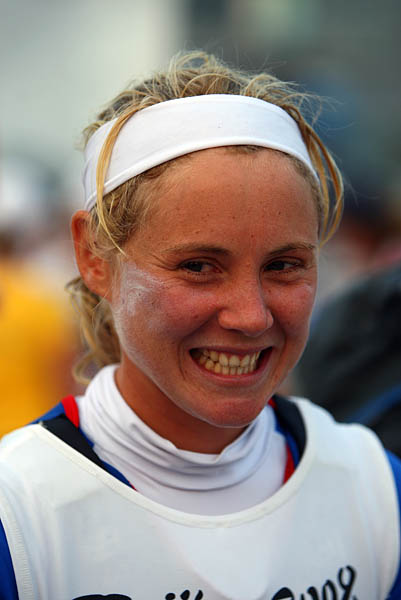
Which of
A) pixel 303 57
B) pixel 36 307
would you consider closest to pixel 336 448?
pixel 36 307

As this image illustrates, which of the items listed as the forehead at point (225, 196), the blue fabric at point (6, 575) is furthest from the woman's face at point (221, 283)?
the blue fabric at point (6, 575)

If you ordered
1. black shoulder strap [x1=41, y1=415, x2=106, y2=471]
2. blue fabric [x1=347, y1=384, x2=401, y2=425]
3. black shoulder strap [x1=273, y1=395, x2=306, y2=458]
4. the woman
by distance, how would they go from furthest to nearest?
1. blue fabric [x1=347, y1=384, x2=401, y2=425]
2. black shoulder strap [x1=273, y1=395, x2=306, y2=458]
3. black shoulder strap [x1=41, y1=415, x2=106, y2=471]
4. the woman

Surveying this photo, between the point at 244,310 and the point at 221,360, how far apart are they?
143mm

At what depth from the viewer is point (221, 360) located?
1435 mm

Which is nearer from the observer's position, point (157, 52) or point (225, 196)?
point (225, 196)

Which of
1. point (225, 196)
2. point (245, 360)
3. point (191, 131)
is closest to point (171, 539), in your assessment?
point (245, 360)

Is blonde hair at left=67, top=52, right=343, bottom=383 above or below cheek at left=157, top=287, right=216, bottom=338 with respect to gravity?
above

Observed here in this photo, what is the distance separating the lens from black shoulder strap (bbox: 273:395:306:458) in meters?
1.76

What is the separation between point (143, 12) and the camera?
32.3 feet

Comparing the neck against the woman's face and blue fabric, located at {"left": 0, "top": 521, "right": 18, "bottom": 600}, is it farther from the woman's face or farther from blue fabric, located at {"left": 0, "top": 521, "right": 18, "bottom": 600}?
blue fabric, located at {"left": 0, "top": 521, "right": 18, "bottom": 600}

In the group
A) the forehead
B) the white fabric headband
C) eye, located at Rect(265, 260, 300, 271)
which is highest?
the white fabric headband

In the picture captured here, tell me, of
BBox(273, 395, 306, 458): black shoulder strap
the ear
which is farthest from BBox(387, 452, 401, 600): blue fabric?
the ear

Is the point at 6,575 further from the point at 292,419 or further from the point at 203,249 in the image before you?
the point at 292,419

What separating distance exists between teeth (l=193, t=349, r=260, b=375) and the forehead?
10.6 inches
